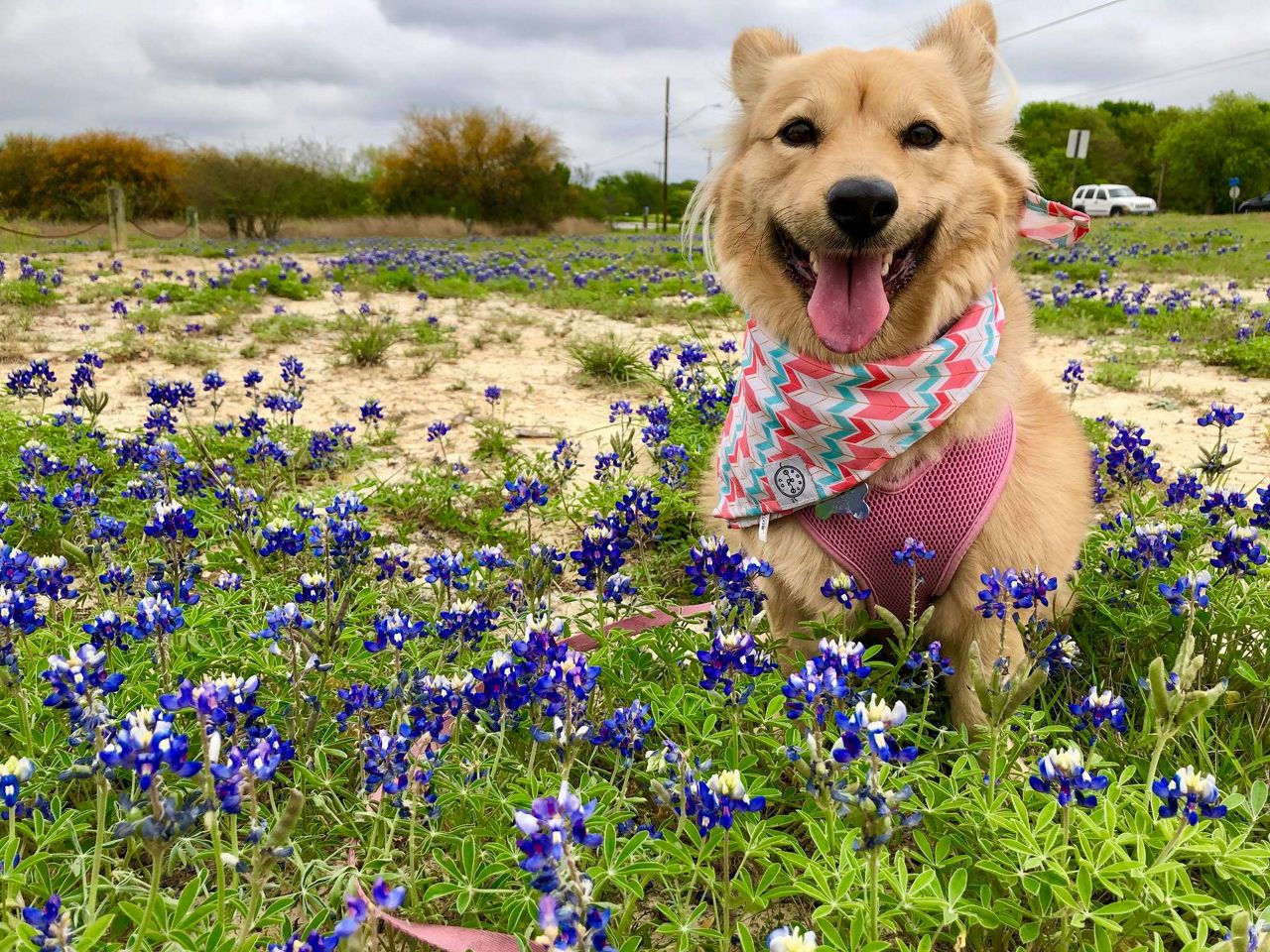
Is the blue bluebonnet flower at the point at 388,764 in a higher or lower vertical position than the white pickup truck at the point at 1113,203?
lower

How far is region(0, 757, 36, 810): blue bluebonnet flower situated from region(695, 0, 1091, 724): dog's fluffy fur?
186 cm

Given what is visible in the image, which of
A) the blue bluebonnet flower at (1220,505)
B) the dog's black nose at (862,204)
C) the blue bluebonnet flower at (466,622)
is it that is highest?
the dog's black nose at (862,204)

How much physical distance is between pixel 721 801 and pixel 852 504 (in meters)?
1.36

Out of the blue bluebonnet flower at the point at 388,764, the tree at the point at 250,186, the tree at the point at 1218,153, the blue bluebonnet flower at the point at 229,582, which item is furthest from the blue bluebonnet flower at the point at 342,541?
the tree at the point at 1218,153

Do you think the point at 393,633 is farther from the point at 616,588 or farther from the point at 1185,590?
the point at 1185,590

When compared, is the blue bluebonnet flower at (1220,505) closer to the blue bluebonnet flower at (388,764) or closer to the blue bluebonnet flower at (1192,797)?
the blue bluebonnet flower at (1192,797)

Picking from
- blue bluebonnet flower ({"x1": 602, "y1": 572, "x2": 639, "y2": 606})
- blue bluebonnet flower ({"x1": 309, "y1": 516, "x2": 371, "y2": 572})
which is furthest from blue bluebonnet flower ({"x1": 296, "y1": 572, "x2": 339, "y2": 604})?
blue bluebonnet flower ({"x1": 602, "y1": 572, "x2": 639, "y2": 606})

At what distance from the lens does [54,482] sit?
3883 mm

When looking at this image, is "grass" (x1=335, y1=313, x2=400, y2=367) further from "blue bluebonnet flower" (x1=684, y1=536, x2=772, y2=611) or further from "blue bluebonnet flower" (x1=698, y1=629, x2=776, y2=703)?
"blue bluebonnet flower" (x1=698, y1=629, x2=776, y2=703)

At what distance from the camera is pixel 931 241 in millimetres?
2707

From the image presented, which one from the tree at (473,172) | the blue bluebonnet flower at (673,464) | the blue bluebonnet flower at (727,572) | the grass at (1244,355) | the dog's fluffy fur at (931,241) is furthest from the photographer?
the tree at (473,172)

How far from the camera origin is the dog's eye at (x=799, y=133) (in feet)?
9.73

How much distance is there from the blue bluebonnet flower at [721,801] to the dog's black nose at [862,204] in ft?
5.84

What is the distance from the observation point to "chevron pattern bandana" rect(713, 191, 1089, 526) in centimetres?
252
